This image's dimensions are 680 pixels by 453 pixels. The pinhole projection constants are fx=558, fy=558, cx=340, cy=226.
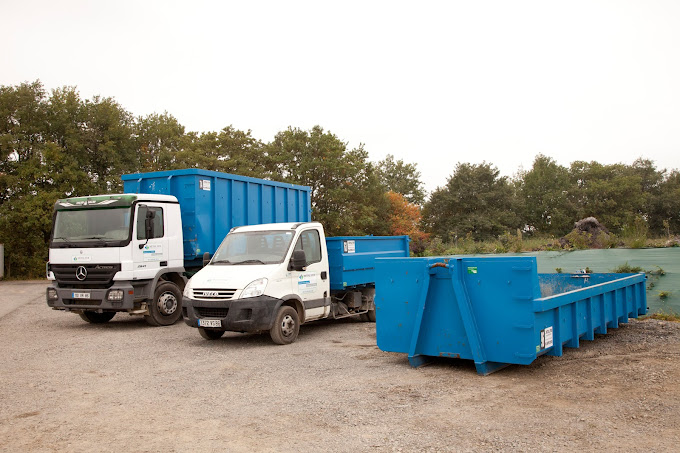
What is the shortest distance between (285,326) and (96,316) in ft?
18.7

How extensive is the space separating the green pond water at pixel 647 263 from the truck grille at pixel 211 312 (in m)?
8.49

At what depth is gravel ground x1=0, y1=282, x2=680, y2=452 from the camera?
4.62 meters

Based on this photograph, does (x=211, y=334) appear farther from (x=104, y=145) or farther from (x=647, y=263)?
(x=104, y=145)

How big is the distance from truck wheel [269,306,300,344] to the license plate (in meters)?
0.86

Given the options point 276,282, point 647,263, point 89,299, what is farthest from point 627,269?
point 89,299

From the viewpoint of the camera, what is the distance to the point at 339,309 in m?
11.3

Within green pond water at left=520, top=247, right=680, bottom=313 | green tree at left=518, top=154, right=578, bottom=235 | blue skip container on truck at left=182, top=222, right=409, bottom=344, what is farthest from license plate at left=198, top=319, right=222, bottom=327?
green tree at left=518, top=154, right=578, bottom=235

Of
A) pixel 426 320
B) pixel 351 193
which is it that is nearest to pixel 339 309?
pixel 426 320

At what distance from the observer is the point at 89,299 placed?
441 inches

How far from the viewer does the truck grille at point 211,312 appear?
9039 mm

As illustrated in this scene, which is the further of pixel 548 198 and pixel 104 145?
pixel 548 198

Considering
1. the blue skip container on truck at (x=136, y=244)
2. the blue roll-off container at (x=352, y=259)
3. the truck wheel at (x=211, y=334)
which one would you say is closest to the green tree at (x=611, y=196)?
the blue roll-off container at (x=352, y=259)

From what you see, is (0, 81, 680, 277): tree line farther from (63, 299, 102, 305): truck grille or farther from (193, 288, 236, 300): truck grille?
(63, 299, 102, 305): truck grille

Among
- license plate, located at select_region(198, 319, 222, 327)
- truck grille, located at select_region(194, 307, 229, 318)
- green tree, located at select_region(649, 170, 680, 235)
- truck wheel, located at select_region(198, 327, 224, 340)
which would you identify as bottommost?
truck wheel, located at select_region(198, 327, 224, 340)
